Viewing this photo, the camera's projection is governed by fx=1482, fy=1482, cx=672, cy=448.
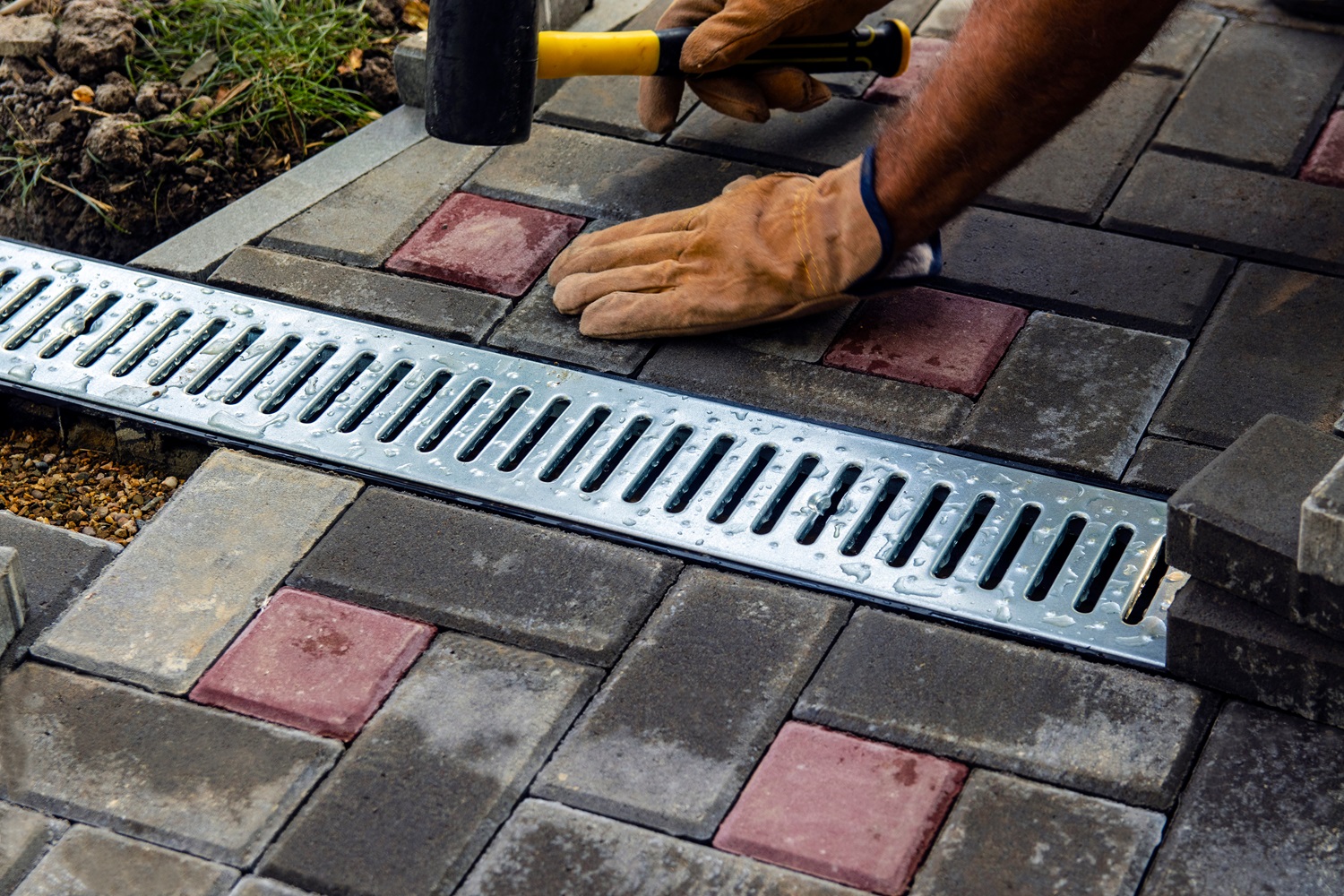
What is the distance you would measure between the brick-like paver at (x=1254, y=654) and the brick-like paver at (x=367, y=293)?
1349 millimetres

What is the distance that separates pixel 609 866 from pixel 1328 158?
2281 mm

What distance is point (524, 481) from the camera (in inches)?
94.5

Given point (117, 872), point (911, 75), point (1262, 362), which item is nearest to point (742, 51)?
point (911, 75)

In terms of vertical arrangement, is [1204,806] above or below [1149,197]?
below

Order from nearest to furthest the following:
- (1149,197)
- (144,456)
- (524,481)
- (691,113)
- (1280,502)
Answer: (1280,502)
(524,481)
(144,456)
(1149,197)
(691,113)

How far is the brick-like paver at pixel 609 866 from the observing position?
1.79m

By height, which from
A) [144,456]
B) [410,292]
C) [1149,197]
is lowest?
[144,456]

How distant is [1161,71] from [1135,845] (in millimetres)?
2174

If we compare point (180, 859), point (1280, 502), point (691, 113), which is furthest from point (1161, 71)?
point (180, 859)

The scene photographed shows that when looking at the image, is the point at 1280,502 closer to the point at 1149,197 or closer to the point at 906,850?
the point at 906,850

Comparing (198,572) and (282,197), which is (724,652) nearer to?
(198,572)

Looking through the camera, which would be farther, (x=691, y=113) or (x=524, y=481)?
(x=691, y=113)

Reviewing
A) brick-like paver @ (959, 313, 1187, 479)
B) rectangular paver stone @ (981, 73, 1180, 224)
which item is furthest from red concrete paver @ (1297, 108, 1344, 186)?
brick-like paver @ (959, 313, 1187, 479)

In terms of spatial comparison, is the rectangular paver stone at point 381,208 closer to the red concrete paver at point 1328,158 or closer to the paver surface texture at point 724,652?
the paver surface texture at point 724,652
